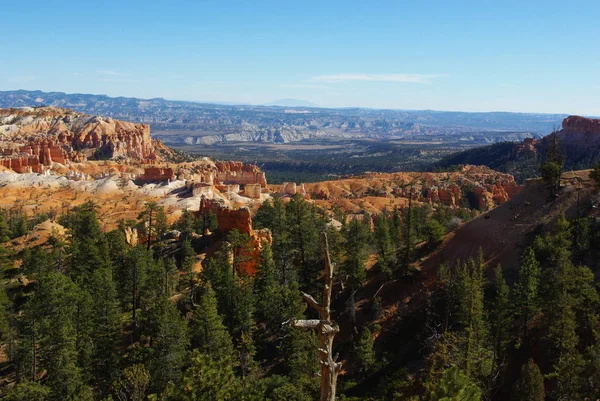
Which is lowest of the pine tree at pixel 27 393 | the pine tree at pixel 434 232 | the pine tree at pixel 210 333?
the pine tree at pixel 27 393

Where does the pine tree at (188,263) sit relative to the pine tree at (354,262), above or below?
below

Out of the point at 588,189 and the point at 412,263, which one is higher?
the point at 588,189

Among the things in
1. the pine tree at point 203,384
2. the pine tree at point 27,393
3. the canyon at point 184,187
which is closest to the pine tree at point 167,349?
the pine tree at point 27,393

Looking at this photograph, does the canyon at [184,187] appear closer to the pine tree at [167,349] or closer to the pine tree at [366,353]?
the pine tree at [167,349]

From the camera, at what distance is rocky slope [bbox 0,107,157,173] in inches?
5271

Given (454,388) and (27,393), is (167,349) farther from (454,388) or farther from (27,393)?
(454,388)

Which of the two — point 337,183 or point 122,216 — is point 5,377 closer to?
point 122,216

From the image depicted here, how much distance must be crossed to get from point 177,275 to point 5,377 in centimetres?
1593

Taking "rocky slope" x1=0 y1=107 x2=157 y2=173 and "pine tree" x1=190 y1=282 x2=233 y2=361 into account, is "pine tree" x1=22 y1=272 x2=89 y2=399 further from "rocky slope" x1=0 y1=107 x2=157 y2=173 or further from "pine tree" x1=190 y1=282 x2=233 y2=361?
"rocky slope" x1=0 y1=107 x2=157 y2=173

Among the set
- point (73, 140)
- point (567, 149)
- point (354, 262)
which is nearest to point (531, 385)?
point (354, 262)

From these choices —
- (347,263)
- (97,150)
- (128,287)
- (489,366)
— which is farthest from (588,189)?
(97,150)

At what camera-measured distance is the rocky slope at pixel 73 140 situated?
134 metres

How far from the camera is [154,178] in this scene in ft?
372

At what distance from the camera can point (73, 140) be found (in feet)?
573
